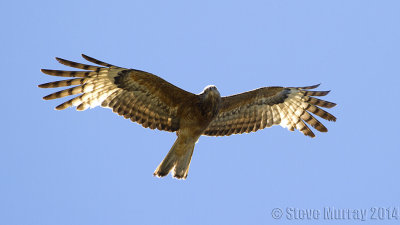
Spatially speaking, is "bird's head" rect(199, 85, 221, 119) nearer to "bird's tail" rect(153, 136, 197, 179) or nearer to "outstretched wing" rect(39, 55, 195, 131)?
"outstretched wing" rect(39, 55, 195, 131)

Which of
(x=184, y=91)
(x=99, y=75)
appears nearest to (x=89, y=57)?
(x=99, y=75)

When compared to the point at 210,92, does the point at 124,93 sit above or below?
below

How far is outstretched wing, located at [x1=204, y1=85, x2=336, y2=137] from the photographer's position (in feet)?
37.4

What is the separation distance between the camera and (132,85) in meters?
10.7

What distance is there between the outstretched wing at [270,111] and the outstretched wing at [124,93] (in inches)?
41.2

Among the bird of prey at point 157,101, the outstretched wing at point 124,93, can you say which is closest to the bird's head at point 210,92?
the bird of prey at point 157,101

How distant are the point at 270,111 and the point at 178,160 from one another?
86.2 inches

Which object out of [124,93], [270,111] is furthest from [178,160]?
[270,111]

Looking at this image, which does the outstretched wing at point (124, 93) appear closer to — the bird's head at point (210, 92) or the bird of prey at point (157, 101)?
the bird of prey at point (157, 101)

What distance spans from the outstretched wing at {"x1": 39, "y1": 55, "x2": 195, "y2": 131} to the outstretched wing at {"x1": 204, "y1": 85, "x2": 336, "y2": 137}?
3.43ft

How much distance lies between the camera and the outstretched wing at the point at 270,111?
1141 cm

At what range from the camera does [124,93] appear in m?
10.7

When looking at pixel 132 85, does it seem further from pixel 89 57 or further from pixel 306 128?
pixel 306 128

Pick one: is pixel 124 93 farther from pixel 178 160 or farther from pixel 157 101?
pixel 178 160
